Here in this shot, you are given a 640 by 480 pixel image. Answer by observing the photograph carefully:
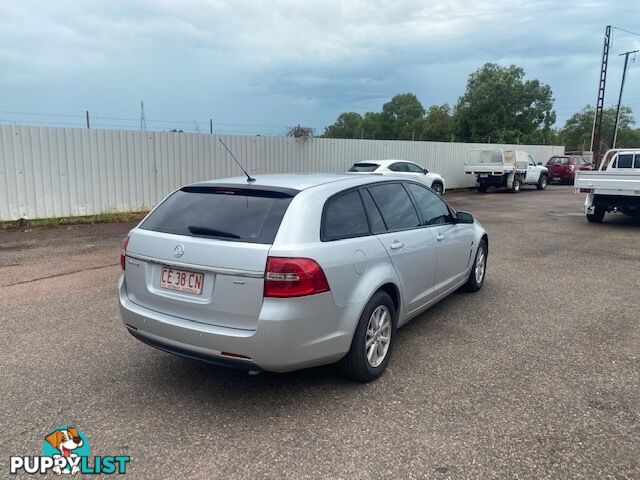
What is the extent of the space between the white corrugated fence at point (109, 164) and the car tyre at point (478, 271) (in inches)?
390

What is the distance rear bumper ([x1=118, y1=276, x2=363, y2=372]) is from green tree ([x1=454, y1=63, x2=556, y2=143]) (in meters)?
46.7

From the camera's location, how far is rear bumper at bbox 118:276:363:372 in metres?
3.01

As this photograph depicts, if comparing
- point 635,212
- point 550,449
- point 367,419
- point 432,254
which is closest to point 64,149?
point 432,254

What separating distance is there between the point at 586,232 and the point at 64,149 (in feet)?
40.6

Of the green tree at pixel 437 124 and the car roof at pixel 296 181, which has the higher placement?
the green tree at pixel 437 124

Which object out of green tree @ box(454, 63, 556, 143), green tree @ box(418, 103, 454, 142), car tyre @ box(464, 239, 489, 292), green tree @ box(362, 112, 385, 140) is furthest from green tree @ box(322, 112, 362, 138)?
car tyre @ box(464, 239, 489, 292)

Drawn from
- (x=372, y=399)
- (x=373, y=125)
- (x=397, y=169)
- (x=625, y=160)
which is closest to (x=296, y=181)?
(x=372, y=399)

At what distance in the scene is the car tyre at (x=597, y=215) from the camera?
40.8 ft

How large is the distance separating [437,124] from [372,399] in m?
59.7

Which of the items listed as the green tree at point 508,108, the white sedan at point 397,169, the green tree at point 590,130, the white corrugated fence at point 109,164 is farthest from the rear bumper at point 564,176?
the green tree at point 590,130

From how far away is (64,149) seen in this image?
11.7 m

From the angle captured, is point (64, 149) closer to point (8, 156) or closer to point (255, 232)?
point (8, 156)

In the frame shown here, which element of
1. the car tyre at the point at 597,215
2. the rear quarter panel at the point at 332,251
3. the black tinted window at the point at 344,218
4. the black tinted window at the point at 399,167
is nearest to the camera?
the rear quarter panel at the point at 332,251

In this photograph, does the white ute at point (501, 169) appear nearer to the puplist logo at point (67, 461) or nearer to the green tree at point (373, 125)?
the puplist logo at point (67, 461)
